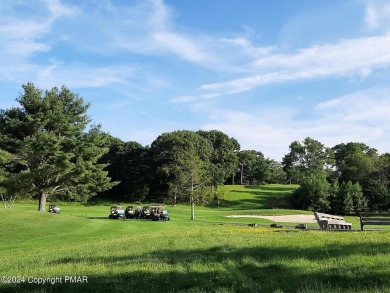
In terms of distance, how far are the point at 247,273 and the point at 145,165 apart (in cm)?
8871

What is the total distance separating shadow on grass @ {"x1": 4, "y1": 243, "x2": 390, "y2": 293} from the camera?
284 inches

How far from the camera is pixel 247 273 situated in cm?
A: 838

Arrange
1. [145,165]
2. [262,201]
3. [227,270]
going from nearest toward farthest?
[227,270] → [262,201] → [145,165]

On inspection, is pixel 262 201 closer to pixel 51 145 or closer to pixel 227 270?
pixel 51 145

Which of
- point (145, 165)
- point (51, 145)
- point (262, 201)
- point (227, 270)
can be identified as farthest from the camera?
point (145, 165)

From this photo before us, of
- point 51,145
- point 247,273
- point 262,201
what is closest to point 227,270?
point 247,273

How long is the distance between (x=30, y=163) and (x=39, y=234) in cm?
2047

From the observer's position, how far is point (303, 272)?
8102 millimetres

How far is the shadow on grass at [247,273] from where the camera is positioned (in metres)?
7.23

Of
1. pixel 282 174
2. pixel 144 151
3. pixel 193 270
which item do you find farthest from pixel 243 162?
pixel 193 270

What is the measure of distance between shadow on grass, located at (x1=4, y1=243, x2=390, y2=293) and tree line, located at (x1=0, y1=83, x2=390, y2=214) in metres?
35.5

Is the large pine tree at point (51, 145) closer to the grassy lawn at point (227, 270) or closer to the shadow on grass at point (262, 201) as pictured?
the grassy lawn at point (227, 270)

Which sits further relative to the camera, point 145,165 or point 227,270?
point 145,165

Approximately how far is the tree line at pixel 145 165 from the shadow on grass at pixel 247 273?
35.5 metres
